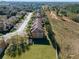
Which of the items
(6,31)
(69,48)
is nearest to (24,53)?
(69,48)

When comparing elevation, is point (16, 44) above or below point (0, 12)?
above

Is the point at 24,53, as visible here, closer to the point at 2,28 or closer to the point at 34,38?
the point at 34,38

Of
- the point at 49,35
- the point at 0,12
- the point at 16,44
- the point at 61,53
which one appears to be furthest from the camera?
the point at 0,12

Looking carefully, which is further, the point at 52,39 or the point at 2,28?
the point at 2,28

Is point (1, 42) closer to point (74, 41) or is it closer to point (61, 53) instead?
point (61, 53)

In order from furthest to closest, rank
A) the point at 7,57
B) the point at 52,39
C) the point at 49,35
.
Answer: the point at 49,35 → the point at 52,39 → the point at 7,57

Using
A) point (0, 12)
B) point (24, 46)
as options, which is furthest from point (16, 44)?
point (0, 12)
